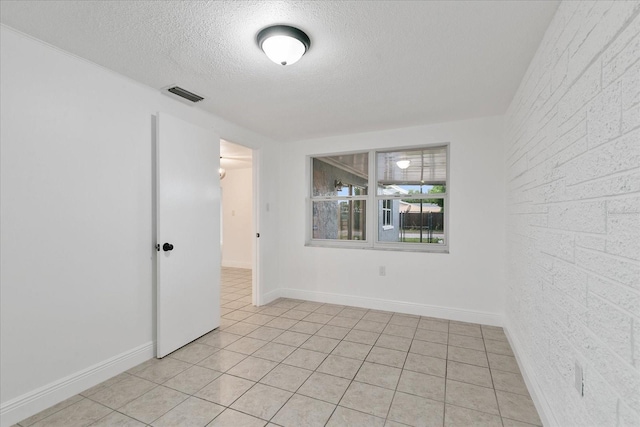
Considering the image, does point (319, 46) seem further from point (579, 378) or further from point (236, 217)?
point (236, 217)

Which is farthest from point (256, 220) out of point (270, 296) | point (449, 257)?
point (449, 257)

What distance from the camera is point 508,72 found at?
7.26 feet

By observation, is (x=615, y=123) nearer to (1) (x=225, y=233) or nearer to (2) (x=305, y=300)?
(2) (x=305, y=300)

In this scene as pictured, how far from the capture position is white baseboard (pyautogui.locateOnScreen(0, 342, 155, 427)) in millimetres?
1697

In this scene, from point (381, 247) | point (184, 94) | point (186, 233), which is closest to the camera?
point (184, 94)

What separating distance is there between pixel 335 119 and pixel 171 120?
5.51 feet

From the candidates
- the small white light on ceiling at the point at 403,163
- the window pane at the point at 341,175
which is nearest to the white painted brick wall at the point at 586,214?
the small white light on ceiling at the point at 403,163

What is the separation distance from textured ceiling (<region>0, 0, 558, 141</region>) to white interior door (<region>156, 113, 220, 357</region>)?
0.44 meters

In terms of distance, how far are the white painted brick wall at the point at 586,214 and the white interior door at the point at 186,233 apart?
274cm

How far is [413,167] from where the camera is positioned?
12.3ft

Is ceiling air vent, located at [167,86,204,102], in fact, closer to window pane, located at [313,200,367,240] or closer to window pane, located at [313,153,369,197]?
window pane, located at [313,153,369,197]

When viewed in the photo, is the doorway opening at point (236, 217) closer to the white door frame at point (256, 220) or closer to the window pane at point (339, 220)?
the white door frame at point (256, 220)

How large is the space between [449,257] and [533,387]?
64.3 inches

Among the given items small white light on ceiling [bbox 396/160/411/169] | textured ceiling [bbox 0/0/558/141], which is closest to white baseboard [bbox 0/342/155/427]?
textured ceiling [bbox 0/0/558/141]
